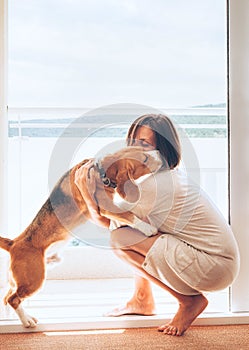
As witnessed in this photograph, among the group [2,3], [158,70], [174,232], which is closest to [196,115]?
[158,70]

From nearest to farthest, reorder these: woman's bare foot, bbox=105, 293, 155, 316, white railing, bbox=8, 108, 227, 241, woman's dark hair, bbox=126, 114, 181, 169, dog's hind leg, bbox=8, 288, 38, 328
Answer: dog's hind leg, bbox=8, 288, 38, 328
woman's dark hair, bbox=126, 114, 181, 169
woman's bare foot, bbox=105, 293, 155, 316
white railing, bbox=8, 108, 227, 241

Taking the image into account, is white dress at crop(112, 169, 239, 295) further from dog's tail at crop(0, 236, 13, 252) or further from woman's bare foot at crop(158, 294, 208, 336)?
dog's tail at crop(0, 236, 13, 252)

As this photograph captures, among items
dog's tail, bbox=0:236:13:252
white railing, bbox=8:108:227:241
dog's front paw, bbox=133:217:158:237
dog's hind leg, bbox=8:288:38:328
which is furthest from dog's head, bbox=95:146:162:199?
white railing, bbox=8:108:227:241

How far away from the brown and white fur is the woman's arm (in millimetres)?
22

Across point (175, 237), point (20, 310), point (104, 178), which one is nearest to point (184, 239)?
point (175, 237)

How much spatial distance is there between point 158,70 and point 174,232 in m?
0.93

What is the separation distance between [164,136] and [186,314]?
0.79m

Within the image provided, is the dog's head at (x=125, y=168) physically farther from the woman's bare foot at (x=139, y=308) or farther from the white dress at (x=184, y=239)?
the woman's bare foot at (x=139, y=308)

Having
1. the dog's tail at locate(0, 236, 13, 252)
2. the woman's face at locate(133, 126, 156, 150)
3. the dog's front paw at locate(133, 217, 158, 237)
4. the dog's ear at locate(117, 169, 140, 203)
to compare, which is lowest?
the dog's tail at locate(0, 236, 13, 252)

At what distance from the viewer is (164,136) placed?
244cm

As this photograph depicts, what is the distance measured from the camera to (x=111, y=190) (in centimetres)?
234

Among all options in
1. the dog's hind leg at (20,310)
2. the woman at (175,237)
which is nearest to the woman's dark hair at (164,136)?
the woman at (175,237)

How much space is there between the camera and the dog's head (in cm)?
233

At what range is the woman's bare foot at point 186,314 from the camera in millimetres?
2379
